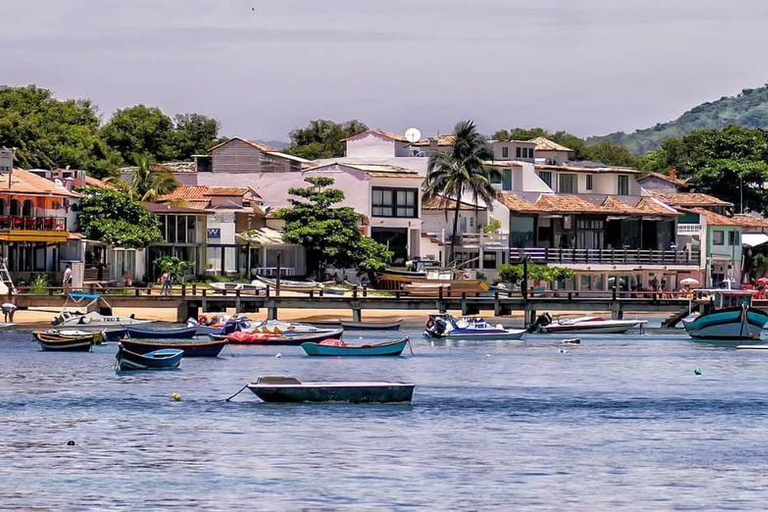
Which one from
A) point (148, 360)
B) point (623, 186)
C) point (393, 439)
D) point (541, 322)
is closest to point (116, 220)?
point (541, 322)

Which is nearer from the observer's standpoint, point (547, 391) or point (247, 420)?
point (247, 420)

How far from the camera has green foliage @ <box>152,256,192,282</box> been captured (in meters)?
114

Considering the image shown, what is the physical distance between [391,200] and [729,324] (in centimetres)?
3691

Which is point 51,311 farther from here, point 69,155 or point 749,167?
point 749,167

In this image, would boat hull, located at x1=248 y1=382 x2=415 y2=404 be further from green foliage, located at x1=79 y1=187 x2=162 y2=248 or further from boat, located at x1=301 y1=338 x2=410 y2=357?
green foliage, located at x1=79 y1=187 x2=162 y2=248

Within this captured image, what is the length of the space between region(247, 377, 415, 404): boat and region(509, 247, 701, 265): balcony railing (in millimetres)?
70550

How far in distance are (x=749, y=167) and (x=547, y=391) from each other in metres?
96.8

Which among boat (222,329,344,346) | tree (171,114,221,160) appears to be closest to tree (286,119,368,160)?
tree (171,114,221,160)

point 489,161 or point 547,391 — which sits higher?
point 489,161

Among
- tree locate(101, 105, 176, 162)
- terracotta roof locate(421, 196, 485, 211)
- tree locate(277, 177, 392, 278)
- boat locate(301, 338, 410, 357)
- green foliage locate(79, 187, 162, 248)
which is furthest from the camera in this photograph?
tree locate(101, 105, 176, 162)

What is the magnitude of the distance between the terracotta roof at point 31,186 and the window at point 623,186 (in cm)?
4750

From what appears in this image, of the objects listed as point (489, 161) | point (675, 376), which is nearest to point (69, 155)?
point (489, 161)

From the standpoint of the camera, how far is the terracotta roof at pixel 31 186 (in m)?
105

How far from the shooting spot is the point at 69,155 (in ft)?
460
